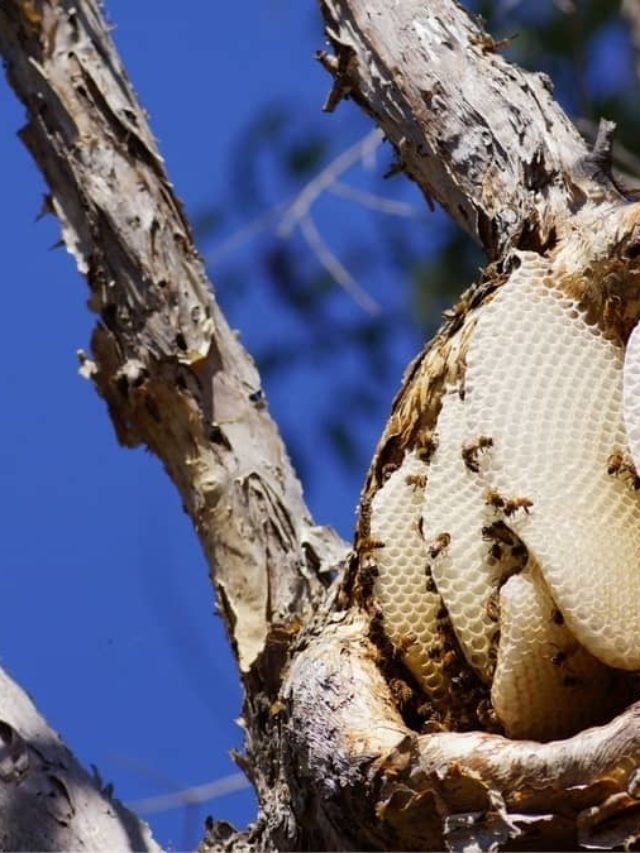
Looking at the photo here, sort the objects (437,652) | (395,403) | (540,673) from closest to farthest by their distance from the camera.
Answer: (540,673)
(437,652)
(395,403)

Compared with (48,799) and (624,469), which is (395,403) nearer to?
(624,469)

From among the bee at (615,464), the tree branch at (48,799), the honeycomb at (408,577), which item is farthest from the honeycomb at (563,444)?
the tree branch at (48,799)

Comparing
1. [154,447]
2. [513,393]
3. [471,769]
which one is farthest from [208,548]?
[471,769]

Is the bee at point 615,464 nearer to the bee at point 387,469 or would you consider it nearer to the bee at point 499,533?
the bee at point 499,533

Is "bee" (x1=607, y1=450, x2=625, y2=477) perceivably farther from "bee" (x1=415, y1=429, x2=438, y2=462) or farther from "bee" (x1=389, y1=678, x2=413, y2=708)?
"bee" (x1=389, y1=678, x2=413, y2=708)

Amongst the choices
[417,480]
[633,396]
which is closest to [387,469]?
[417,480]

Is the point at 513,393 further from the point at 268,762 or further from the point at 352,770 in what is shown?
the point at 268,762

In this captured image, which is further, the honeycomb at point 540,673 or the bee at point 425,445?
the bee at point 425,445
